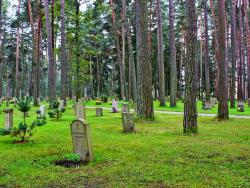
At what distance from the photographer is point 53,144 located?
36.5 feet

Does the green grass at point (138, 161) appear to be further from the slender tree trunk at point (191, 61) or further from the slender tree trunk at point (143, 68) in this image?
the slender tree trunk at point (143, 68)

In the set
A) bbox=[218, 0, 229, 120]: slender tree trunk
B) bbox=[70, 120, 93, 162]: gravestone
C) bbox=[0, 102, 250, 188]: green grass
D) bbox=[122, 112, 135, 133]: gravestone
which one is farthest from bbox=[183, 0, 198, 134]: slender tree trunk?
bbox=[218, 0, 229, 120]: slender tree trunk

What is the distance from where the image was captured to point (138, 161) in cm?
840

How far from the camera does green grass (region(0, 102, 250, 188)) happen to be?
6.68 m

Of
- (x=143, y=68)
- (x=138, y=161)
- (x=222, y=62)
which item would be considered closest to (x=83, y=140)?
(x=138, y=161)

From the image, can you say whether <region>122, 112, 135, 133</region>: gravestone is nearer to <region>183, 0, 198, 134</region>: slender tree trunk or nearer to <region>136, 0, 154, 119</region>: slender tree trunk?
<region>183, 0, 198, 134</region>: slender tree trunk

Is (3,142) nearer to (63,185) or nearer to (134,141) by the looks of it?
(134,141)

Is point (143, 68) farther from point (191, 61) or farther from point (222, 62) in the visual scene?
point (191, 61)

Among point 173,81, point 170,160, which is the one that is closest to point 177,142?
point 170,160

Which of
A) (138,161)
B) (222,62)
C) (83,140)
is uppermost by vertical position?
(222,62)

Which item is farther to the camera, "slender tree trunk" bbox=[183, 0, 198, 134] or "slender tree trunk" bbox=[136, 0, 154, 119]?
"slender tree trunk" bbox=[136, 0, 154, 119]

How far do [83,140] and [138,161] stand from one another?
54.5 inches

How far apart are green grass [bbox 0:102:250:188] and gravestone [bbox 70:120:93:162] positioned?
264 millimetres

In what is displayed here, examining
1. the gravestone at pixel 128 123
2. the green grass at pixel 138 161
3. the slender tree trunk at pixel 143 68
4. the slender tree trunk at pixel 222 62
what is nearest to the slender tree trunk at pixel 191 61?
the green grass at pixel 138 161
